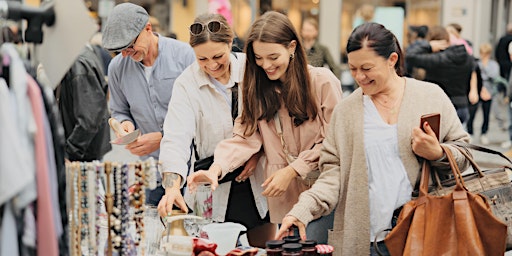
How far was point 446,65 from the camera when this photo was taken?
888 centimetres

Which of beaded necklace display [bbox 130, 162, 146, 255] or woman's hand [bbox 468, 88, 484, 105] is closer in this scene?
beaded necklace display [bbox 130, 162, 146, 255]

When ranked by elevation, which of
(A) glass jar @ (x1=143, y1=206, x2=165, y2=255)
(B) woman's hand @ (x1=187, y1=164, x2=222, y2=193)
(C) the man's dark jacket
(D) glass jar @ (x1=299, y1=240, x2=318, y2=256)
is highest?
(B) woman's hand @ (x1=187, y1=164, x2=222, y2=193)

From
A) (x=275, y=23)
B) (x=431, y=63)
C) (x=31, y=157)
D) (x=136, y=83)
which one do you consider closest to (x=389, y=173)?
(x=275, y=23)

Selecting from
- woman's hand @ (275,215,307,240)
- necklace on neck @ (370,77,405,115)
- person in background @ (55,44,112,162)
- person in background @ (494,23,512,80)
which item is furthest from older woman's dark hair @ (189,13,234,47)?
person in background @ (494,23,512,80)

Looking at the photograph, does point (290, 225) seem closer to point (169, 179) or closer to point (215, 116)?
point (169, 179)

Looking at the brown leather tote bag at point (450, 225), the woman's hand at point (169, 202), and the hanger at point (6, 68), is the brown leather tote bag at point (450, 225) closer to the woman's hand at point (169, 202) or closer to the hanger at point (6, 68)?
the woman's hand at point (169, 202)

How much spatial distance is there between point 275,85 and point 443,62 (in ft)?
19.1

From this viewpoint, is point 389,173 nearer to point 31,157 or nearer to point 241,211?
point 241,211

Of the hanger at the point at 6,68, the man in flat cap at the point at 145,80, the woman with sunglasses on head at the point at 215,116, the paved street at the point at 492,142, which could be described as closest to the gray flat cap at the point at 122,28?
the man in flat cap at the point at 145,80

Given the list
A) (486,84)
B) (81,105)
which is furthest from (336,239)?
(486,84)

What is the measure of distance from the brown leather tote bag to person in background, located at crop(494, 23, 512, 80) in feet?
36.7

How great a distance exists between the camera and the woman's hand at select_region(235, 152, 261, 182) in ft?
11.7

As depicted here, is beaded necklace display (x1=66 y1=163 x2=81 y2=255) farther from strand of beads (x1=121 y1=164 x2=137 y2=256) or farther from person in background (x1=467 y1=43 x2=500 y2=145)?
person in background (x1=467 y1=43 x2=500 y2=145)

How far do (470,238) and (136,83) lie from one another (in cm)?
209
